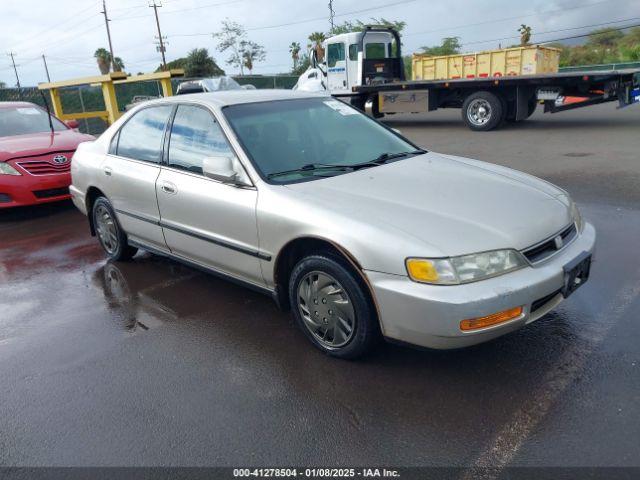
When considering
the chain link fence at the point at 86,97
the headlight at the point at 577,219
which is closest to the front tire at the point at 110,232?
the headlight at the point at 577,219

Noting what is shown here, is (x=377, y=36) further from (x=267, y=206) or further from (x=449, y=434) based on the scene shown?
(x=449, y=434)

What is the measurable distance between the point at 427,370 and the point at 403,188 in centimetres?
110

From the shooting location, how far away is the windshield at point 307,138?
3635 mm

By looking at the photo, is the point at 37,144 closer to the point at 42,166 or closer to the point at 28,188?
the point at 42,166

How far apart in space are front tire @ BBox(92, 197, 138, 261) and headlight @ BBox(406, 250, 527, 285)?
3.24 metres

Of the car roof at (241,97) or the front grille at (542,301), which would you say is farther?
the car roof at (241,97)

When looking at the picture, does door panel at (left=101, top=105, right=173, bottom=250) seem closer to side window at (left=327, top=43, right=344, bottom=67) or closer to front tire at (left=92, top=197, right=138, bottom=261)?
front tire at (left=92, top=197, right=138, bottom=261)

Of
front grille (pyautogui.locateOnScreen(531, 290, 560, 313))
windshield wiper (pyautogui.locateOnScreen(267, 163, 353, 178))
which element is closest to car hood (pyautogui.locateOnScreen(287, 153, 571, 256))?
windshield wiper (pyautogui.locateOnScreen(267, 163, 353, 178))

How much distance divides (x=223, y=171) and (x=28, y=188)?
16.0 feet

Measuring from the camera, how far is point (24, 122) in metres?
8.48

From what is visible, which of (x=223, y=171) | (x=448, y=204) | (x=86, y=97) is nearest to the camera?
(x=448, y=204)

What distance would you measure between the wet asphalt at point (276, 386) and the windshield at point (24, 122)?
450 cm

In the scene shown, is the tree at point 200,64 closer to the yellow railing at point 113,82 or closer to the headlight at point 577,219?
the yellow railing at point 113,82

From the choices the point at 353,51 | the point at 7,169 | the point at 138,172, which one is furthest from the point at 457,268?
the point at 353,51
